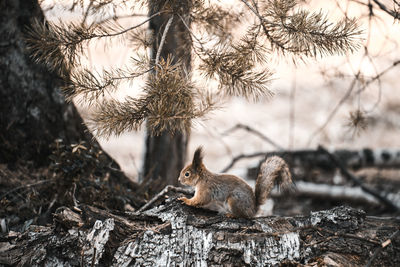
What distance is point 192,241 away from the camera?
192cm

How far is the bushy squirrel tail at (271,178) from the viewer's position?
240 cm

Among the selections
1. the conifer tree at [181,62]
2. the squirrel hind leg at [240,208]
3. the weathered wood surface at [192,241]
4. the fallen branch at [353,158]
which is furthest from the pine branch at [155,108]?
the fallen branch at [353,158]

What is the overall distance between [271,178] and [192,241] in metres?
0.70

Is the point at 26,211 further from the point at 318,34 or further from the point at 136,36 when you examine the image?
the point at 318,34

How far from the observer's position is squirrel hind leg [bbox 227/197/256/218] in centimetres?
224

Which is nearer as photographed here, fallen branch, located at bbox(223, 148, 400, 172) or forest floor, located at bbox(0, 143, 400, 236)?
forest floor, located at bbox(0, 143, 400, 236)

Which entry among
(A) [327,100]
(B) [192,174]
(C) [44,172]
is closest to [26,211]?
(C) [44,172]

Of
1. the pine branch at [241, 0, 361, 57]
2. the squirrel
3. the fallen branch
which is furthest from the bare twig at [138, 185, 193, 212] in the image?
the fallen branch

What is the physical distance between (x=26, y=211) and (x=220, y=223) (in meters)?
1.33

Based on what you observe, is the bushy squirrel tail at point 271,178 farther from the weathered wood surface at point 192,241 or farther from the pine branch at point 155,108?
the pine branch at point 155,108

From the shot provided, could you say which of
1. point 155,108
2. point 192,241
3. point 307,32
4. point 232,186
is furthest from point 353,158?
point 155,108

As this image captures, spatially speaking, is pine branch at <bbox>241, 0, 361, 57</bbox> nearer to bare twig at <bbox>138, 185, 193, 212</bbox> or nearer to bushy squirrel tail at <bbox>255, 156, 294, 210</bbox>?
bushy squirrel tail at <bbox>255, 156, 294, 210</bbox>

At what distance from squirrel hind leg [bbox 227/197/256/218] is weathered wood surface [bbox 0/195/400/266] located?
0.49 ft

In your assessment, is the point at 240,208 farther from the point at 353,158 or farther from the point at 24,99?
the point at 353,158
